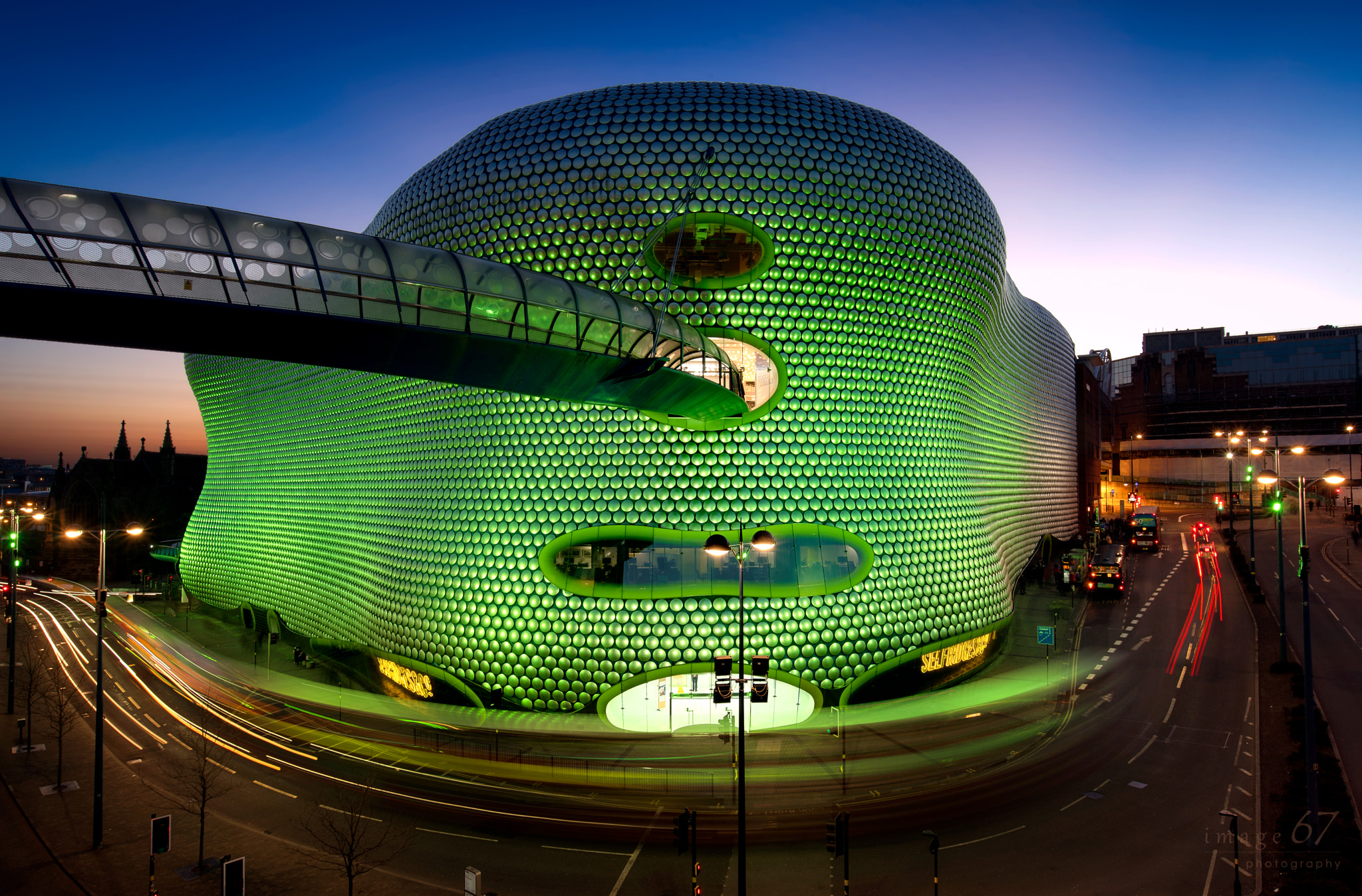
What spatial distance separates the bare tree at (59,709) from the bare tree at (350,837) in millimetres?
6835

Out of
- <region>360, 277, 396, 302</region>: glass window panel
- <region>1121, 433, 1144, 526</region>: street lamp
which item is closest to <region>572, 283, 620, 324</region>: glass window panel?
<region>360, 277, 396, 302</region>: glass window panel

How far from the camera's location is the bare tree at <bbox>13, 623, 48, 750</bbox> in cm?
2105

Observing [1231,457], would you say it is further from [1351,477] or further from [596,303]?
[1351,477]

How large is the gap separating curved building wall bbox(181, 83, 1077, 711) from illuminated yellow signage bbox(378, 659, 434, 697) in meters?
0.84

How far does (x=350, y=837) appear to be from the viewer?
41.1 feet

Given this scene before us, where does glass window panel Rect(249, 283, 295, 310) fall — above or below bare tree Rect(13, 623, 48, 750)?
above

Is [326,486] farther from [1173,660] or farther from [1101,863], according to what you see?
[1173,660]

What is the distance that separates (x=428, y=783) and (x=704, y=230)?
707 inches

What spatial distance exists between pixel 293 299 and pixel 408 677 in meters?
16.9

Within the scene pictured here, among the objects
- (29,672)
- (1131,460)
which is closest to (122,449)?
(29,672)

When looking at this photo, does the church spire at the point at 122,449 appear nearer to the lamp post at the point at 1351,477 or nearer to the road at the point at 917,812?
the road at the point at 917,812

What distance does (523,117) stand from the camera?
1000 inches

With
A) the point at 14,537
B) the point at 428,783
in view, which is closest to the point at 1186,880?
the point at 428,783

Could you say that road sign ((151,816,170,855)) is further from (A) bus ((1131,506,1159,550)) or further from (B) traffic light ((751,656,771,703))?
(A) bus ((1131,506,1159,550))
